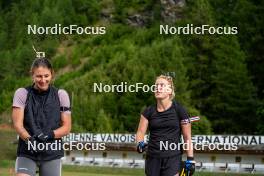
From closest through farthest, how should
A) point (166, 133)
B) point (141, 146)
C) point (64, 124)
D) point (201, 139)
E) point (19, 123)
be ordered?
point (19, 123) → point (64, 124) → point (166, 133) → point (141, 146) → point (201, 139)

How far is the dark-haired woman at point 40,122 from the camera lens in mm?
5422

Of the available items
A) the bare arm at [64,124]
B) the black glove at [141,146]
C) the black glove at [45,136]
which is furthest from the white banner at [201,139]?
the black glove at [45,136]

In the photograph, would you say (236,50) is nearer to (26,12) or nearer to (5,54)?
(5,54)

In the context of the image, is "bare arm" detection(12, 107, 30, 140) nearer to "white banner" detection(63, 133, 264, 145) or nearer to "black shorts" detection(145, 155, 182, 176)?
"black shorts" detection(145, 155, 182, 176)

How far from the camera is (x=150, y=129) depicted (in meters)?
6.70

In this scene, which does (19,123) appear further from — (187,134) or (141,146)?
(187,134)

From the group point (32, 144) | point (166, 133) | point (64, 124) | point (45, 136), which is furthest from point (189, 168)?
point (32, 144)

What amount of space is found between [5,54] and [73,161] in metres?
48.1

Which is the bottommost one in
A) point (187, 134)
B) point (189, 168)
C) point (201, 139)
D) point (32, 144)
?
point (189, 168)

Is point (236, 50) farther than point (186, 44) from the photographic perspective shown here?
No

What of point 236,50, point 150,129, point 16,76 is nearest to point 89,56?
point 16,76

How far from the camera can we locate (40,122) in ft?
18.1

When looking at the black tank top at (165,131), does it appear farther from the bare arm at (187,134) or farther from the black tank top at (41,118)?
the black tank top at (41,118)

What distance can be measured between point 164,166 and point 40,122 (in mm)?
1709
